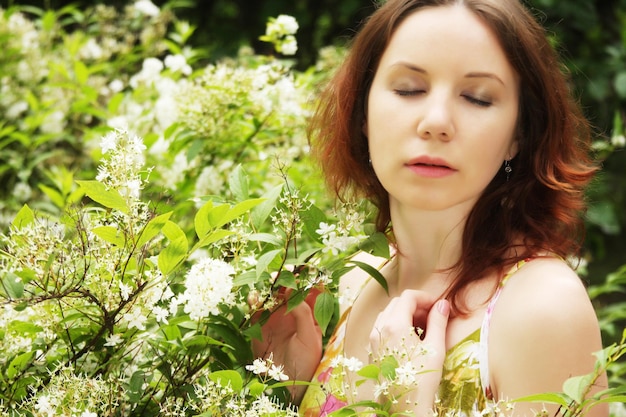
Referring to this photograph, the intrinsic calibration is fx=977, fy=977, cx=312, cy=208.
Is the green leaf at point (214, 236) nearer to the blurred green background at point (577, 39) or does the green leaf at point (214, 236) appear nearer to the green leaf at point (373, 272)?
the green leaf at point (373, 272)

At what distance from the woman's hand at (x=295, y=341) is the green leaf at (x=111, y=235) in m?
0.49

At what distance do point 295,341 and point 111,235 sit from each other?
581mm

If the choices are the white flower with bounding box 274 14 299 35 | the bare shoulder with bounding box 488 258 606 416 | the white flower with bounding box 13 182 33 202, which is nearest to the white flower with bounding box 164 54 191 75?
the white flower with bounding box 274 14 299 35

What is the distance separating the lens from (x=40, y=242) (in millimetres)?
1435

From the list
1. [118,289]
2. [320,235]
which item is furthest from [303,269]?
[118,289]

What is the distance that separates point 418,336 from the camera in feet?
4.97

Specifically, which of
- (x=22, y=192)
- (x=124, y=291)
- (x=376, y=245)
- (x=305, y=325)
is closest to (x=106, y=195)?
(x=124, y=291)

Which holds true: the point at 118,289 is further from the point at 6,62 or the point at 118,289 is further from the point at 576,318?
the point at 6,62

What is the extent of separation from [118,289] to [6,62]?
221 cm

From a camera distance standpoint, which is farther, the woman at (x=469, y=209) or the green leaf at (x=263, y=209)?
the green leaf at (x=263, y=209)

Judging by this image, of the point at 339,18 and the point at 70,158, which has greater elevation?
the point at 339,18

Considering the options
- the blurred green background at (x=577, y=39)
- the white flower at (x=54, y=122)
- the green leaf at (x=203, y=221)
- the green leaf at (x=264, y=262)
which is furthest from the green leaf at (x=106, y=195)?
the blurred green background at (x=577, y=39)

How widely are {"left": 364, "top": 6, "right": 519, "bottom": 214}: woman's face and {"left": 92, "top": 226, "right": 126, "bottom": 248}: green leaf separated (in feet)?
1.64

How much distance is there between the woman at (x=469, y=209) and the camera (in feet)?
4.90
